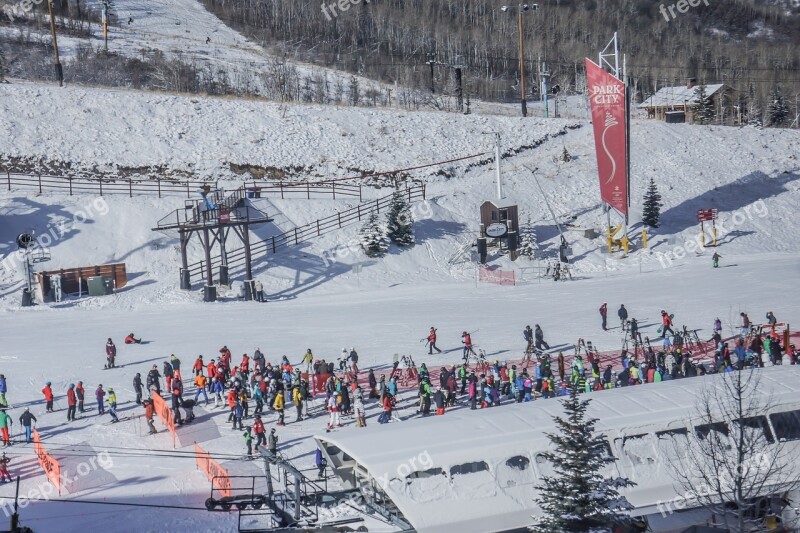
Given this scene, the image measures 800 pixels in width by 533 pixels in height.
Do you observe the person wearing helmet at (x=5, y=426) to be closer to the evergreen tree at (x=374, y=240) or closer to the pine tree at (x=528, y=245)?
the evergreen tree at (x=374, y=240)

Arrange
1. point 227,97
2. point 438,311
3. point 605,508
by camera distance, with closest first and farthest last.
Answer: point 605,508, point 438,311, point 227,97

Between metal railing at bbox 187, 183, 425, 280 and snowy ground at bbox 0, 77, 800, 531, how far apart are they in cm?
78

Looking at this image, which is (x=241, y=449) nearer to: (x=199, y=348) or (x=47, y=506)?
(x=47, y=506)

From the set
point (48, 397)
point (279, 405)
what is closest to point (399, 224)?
point (279, 405)

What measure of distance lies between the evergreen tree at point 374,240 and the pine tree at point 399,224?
1.45 ft

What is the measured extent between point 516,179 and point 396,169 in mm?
6779

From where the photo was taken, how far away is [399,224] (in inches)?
1706

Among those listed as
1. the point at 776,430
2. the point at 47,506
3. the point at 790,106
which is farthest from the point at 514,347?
the point at 790,106

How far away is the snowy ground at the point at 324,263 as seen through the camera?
22484mm

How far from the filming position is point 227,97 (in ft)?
205

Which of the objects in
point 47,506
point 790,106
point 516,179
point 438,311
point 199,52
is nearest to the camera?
point 47,506

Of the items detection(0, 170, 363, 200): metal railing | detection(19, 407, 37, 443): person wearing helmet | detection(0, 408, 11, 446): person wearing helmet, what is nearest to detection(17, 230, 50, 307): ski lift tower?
detection(0, 170, 363, 200): metal railing

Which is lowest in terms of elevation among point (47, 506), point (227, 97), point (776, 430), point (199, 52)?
point (47, 506)

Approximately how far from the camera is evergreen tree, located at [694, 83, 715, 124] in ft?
226
